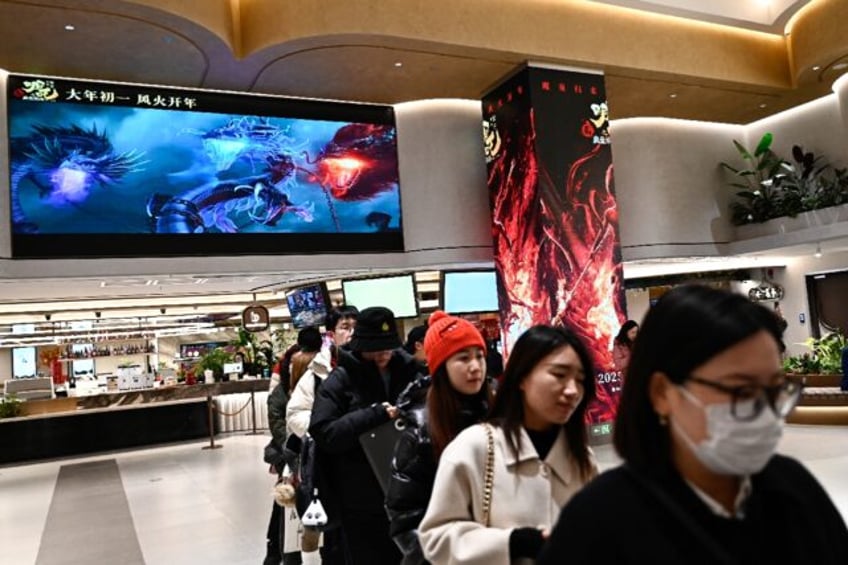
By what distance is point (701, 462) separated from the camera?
3.13 ft

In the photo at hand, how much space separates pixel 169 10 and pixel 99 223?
2569mm

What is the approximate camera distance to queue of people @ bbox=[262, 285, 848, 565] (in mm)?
934

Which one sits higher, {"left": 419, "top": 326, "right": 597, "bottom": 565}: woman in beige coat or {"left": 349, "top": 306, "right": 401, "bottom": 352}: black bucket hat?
{"left": 349, "top": 306, "right": 401, "bottom": 352}: black bucket hat

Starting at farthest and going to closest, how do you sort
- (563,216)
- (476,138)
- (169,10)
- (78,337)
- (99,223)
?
(78,337)
(476,138)
(563,216)
(99,223)
(169,10)

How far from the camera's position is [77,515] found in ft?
23.1

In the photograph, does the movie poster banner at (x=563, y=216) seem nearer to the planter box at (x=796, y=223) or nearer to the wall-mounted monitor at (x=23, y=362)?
the planter box at (x=796, y=223)

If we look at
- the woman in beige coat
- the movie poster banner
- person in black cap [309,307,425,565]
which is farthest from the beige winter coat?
the movie poster banner

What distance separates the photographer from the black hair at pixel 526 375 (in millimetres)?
1707

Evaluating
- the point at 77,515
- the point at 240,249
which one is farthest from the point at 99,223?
the point at 77,515

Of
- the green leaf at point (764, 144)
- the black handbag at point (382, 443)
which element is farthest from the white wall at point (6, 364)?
the black handbag at point (382, 443)

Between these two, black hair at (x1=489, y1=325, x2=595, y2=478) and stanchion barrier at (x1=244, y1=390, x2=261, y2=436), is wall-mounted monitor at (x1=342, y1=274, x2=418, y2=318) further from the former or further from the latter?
black hair at (x1=489, y1=325, x2=595, y2=478)

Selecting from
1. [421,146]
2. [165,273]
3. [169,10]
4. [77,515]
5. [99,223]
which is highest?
[169,10]

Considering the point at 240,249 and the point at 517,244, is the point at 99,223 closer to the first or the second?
the point at 240,249

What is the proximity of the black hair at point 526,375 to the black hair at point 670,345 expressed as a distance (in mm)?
684
